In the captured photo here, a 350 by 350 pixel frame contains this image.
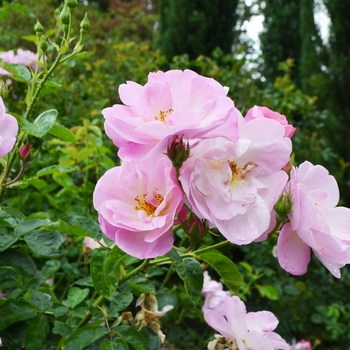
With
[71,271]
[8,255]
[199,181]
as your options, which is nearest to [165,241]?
[199,181]

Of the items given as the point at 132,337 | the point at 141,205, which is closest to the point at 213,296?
the point at 132,337

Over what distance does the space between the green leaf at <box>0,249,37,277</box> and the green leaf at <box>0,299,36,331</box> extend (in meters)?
0.06

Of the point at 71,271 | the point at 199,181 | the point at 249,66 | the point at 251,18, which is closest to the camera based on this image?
the point at 199,181

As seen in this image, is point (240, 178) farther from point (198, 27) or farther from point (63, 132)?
point (198, 27)

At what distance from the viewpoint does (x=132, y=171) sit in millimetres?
574

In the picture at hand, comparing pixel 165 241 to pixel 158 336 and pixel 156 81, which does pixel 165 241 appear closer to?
pixel 156 81

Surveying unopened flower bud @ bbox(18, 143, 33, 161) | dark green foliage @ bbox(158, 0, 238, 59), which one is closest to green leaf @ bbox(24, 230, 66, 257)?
unopened flower bud @ bbox(18, 143, 33, 161)

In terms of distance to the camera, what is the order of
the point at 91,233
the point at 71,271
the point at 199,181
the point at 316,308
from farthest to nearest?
the point at 316,308, the point at 71,271, the point at 91,233, the point at 199,181

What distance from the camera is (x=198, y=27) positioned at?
5438mm

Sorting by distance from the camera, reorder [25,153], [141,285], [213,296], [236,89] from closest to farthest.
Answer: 1. [25,153]
2. [141,285]
3. [213,296]
4. [236,89]

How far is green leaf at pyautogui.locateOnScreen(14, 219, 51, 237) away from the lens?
721mm

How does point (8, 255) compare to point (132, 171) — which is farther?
point (8, 255)

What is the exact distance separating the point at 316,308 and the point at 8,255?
76.5 inches

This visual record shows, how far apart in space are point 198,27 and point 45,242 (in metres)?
5.07
